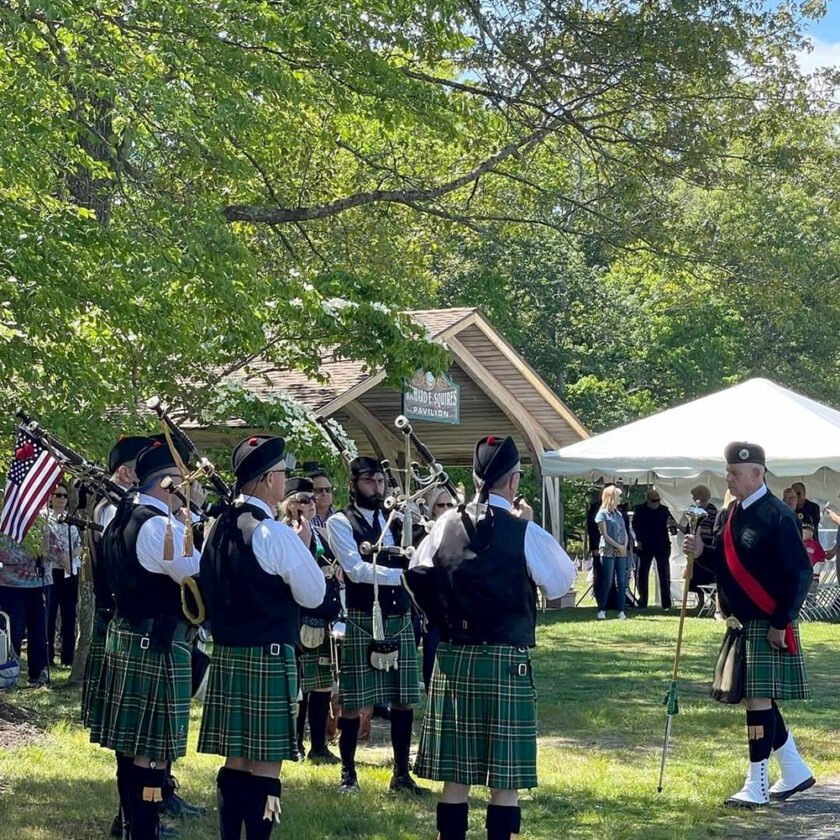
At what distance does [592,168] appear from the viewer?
15164 millimetres

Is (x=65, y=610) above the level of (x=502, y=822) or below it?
above

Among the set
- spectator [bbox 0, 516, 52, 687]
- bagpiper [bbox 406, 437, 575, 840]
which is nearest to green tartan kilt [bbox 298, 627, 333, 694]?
bagpiper [bbox 406, 437, 575, 840]

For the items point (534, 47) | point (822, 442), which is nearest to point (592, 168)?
point (534, 47)

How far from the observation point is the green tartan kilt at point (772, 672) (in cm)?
659

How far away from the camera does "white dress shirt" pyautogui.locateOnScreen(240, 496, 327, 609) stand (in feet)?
15.9

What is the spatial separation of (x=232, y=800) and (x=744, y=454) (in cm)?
309

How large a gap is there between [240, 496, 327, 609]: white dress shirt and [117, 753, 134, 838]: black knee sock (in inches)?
51.7

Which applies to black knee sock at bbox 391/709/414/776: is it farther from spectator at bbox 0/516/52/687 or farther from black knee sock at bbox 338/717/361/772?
spectator at bbox 0/516/52/687

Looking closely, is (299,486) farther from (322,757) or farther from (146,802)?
(146,802)

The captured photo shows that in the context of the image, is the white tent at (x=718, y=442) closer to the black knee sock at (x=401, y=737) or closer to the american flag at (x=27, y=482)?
the black knee sock at (x=401, y=737)

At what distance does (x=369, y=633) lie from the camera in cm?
703

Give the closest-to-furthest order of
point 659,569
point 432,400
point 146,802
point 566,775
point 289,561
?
1. point 289,561
2. point 146,802
3. point 566,775
4. point 432,400
5. point 659,569

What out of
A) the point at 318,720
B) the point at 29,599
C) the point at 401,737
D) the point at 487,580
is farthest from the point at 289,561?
the point at 29,599

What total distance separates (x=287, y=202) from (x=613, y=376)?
2083 cm
